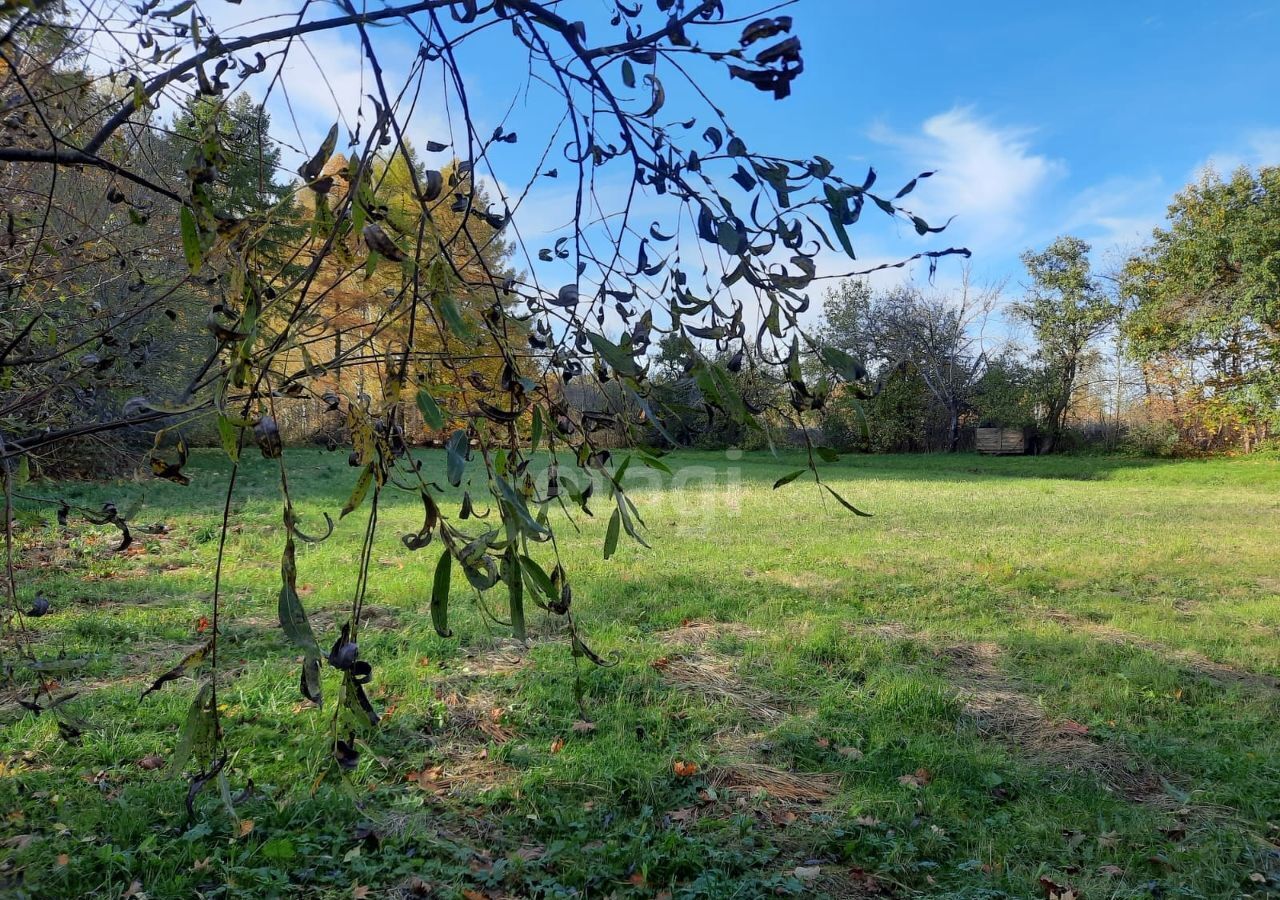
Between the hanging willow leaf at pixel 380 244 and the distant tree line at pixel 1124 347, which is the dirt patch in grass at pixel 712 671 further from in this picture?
the distant tree line at pixel 1124 347

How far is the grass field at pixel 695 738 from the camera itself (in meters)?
2.42

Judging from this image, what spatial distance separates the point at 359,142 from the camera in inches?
45.0

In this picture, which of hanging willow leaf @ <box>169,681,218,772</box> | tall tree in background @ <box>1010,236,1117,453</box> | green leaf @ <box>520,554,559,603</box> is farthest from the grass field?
tall tree in background @ <box>1010,236,1117,453</box>

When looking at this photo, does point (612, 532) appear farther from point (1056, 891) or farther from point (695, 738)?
point (695, 738)

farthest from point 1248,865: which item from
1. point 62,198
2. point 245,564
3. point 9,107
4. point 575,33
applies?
point 62,198

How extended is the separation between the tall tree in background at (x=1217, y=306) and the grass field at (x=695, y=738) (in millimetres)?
13109

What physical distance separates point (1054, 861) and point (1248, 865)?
1.98 feet

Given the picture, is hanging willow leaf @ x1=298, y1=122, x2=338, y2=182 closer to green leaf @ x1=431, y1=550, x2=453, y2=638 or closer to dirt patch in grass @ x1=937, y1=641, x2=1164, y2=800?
green leaf @ x1=431, y1=550, x2=453, y2=638

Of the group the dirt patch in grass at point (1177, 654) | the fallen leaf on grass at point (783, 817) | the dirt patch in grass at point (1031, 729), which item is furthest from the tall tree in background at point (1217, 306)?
the fallen leaf on grass at point (783, 817)

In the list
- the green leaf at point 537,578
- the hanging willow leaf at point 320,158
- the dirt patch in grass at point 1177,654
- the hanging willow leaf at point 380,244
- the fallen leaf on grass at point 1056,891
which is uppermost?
the hanging willow leaf at point 320,158

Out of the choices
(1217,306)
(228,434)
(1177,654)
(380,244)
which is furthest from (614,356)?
(1217,306)

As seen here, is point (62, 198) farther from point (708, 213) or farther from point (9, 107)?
point (708, 213)

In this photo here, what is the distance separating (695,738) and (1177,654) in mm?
3131

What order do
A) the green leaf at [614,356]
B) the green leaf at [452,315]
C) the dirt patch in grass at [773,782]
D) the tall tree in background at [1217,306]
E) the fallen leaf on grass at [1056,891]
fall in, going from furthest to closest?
the tall tree in background at [1217,306], the dirt patch in grass at [773,782], the fallen leaf on grass at [1056,891], the green leaf at [614,356], the green leaf at [452,315]
